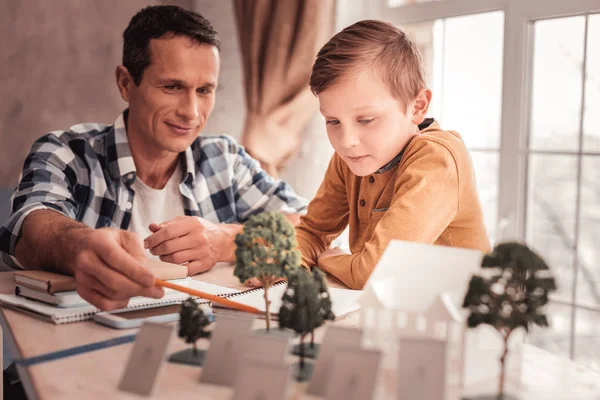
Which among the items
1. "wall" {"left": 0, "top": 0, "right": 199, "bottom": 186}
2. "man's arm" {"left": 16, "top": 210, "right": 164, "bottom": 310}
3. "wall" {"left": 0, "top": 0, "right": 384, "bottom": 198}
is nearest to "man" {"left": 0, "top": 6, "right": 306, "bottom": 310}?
"man's arm" {"left": 16, "top": 210, "right": 164, "bottom": 310}

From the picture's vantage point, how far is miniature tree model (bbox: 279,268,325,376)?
2.38 ft

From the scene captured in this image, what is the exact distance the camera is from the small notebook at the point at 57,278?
1029mm

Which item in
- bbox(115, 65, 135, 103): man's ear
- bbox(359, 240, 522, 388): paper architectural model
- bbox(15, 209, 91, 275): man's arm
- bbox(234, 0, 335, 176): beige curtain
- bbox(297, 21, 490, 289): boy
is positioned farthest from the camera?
bbox(234, 0, 335, 176): beige curtain

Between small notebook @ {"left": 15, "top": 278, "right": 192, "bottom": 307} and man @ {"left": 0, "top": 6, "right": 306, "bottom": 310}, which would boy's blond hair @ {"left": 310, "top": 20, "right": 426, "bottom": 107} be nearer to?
man @ {"left": 0, "top": 6, "right": 306, "bottom": 310}

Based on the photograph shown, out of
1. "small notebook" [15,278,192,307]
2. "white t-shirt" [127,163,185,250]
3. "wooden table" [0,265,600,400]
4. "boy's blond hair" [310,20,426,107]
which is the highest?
"boy's blond hair" [310,20,426,107]

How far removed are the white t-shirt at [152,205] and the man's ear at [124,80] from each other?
30cm

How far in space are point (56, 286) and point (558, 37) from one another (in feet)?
5.93

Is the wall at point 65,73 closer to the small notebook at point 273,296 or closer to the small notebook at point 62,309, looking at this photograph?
the small notebook at point 273,296

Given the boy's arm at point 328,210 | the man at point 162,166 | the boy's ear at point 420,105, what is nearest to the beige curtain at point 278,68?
the man at point 162,166

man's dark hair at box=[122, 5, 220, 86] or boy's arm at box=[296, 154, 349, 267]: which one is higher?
man's dark hair at box=[122, 5, 220, 86]

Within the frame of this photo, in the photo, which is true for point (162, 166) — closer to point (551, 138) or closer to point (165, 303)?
point (165, 303)

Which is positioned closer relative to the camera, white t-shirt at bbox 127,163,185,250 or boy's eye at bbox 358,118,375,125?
boy's eye at bbox 358,118,375,125

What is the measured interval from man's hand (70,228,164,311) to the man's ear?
1.10 meters

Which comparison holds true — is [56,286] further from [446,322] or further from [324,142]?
[324,142]
